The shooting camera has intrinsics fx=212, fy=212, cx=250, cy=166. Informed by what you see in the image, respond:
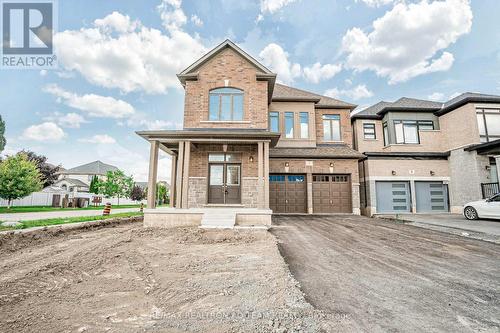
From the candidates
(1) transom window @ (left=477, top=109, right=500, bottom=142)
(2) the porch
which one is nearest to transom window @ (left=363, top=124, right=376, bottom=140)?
(1) transom window @ (left=477, top=109, right=500, bottom=142)

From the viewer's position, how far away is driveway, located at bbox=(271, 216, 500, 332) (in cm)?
237

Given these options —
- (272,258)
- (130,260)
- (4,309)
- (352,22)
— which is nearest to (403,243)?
(272,258)

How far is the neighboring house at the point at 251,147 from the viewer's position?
9789mm

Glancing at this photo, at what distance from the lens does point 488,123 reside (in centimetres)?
1341

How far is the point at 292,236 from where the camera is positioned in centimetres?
711

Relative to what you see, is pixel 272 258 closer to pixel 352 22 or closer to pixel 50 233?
pixel 50 233

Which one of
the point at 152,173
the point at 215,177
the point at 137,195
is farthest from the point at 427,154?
the point at 137,195

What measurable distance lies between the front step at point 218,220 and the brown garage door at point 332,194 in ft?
23.1

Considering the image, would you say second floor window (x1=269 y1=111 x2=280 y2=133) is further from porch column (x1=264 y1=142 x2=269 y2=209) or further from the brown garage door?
porch column (x1=264 y1=142 x2=269 y2=209)

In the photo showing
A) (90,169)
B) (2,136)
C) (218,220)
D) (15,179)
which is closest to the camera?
(218,220)

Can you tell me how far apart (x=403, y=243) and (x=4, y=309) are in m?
8.40

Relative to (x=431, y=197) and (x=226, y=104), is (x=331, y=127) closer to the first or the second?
(x=226, y=104)

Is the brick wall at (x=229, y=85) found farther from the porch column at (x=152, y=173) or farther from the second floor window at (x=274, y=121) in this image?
the second floor window at (x=274, y=121)

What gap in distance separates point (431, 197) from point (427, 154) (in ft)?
9.70
